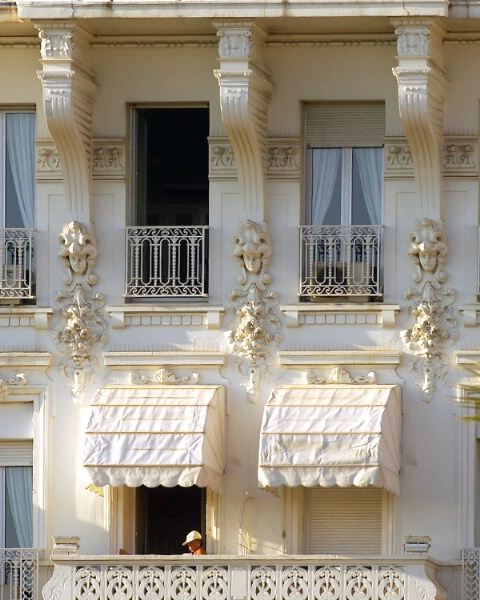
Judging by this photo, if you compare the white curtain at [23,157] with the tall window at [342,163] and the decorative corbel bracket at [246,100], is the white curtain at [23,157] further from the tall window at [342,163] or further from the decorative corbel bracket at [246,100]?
the tall window at [342,163]

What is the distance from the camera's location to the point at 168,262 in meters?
35.7

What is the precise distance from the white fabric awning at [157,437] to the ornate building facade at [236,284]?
0.03 m

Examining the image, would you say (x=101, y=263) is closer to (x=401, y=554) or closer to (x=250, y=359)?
(x=250, y=359)

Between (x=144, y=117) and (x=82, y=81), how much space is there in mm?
1134

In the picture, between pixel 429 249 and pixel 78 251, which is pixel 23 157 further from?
Result: pixel 429 249

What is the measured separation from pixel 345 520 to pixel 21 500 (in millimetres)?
3996

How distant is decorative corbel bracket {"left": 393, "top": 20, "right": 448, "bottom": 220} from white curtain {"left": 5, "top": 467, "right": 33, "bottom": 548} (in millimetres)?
5877

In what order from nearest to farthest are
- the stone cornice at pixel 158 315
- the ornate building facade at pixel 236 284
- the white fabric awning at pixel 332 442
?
the white fabric awning at pixel 332 442 < the ornate building facade at pixel 236 284 < the stone cornice at pixel 158 315

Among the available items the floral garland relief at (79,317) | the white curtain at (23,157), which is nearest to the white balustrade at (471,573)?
the floral garland relief at (79,317)

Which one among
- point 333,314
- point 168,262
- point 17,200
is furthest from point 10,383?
point 333,314

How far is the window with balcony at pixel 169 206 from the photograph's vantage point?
3566 cm

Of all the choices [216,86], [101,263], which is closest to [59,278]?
[101,263]

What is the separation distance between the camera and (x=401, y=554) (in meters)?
34.3

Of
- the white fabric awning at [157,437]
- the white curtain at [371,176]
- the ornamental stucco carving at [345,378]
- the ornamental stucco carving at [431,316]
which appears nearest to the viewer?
the white fabric awning at [157,437]
